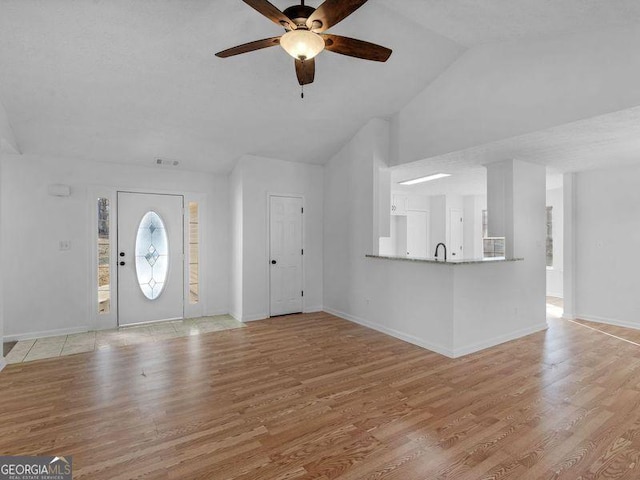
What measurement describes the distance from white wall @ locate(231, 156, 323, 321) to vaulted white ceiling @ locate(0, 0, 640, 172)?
520mm

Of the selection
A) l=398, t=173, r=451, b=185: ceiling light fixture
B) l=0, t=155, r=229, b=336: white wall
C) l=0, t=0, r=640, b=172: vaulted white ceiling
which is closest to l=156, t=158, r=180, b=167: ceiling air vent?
l=0, t=0, r=640, b=172: vaulted white ceiling

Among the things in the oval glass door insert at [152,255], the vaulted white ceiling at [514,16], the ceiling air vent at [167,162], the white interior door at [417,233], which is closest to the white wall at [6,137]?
the ceiling air vent at [167,162]

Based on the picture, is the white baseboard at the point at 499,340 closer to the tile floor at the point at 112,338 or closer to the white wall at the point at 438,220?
the tile floor at the point at 112,338

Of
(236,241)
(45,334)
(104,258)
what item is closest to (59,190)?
(104,258)

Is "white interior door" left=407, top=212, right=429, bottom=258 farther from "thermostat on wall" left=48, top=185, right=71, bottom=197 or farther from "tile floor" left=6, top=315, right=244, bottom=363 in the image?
"thermostat on wall" left=48, top=185, right=71, bottom=197

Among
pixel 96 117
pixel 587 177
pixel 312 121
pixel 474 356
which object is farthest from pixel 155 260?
pixel 587 177

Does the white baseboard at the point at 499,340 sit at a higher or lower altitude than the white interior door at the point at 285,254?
lower

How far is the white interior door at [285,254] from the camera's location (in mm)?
5707

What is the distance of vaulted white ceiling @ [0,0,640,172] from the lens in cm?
280

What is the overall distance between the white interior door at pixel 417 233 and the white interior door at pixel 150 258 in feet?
16.9

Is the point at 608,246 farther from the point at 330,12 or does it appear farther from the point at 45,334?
the point at 45,334

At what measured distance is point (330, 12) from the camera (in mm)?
2145

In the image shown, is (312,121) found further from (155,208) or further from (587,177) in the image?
(587,177)

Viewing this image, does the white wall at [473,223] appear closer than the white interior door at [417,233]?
No
